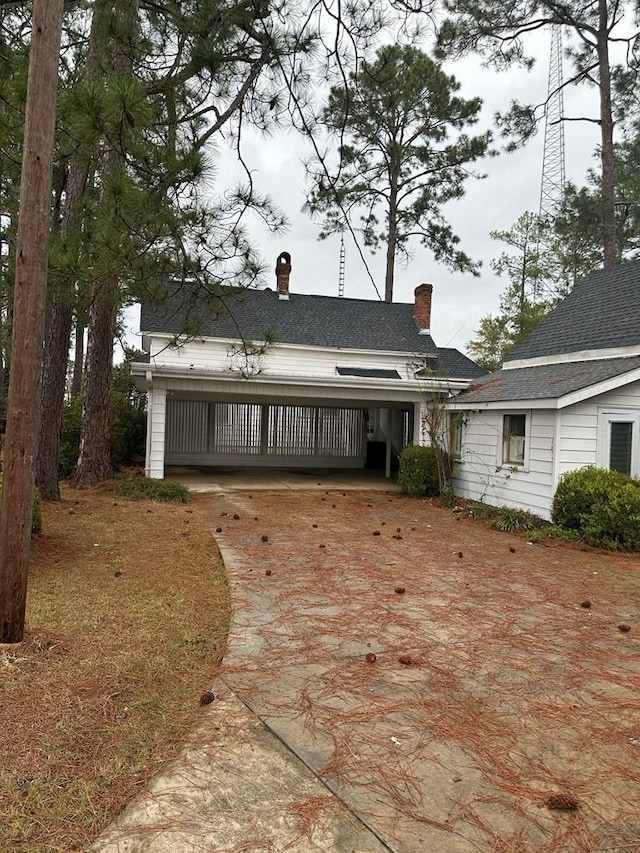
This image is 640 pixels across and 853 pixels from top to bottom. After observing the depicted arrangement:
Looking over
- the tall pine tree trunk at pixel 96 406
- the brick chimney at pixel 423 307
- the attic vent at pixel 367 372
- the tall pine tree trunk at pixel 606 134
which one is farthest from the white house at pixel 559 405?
the tall pine tree trunk at pixel 96 406

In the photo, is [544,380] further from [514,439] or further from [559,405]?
[559,405]

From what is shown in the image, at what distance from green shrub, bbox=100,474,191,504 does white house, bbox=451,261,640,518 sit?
209 inches

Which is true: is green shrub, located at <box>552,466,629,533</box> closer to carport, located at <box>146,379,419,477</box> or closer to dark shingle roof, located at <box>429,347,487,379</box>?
dark shingle roof, located at <box>429,347,487,379</box>

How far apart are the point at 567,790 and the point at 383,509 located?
7863 millimetres

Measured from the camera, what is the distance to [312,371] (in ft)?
52.5

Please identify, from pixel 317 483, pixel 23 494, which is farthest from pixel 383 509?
pixel 23 494

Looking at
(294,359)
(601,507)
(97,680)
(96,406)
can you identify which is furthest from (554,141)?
(97,680)

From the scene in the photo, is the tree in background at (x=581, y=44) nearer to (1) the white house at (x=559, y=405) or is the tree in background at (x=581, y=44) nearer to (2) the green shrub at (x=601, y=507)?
(1) the white house at (x=559, y=405)

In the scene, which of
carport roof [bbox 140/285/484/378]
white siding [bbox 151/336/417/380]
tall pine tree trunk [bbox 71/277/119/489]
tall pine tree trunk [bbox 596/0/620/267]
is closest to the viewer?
tall pine tree trunk [bbox 71/277/119/489]

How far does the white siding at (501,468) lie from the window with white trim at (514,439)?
0.10 m

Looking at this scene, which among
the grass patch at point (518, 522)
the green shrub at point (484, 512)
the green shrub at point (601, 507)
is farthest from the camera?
the green shrub at point (484, 512)

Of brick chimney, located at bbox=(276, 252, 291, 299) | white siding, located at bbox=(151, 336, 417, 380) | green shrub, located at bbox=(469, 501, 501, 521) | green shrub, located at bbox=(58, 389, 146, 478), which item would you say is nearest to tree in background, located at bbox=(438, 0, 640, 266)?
white siding, located at bbox=(151, 336, 417, 380)

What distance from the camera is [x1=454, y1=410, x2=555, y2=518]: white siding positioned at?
8633 mm

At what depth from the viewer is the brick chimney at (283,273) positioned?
1753 cm
